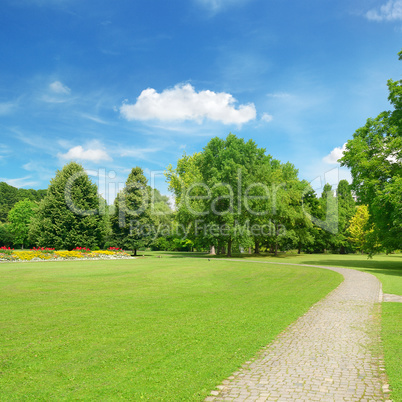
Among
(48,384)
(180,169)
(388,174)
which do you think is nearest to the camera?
(48,384)

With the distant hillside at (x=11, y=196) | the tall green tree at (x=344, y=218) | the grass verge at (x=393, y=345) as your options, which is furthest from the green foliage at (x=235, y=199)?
the distant hillside at (x=11, y=196)

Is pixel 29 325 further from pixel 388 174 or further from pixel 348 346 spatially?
pixel 388 174

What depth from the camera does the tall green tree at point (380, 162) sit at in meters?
25.5

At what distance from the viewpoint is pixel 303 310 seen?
32.1ft

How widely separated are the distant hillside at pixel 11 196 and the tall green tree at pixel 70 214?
4988 centimetres

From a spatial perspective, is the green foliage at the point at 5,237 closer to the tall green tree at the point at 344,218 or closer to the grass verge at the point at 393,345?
the tall green tree at the point at 344,218

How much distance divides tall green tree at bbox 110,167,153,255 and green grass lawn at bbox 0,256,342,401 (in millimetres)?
34127

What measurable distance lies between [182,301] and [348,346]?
5.95 m

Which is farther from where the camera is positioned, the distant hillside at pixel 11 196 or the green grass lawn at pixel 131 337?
the distant hillside at pixel 11 196

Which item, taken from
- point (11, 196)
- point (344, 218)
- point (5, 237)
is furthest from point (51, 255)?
point (11, 196)

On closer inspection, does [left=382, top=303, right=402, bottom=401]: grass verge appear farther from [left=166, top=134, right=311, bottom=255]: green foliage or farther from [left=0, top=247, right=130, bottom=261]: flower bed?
[left=0, top=247, right=130, bottom=261]: flower bed

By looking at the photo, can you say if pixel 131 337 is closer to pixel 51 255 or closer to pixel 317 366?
pixel 317 366

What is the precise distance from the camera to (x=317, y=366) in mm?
5293

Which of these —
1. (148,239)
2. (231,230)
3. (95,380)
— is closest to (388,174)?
(231,230)
